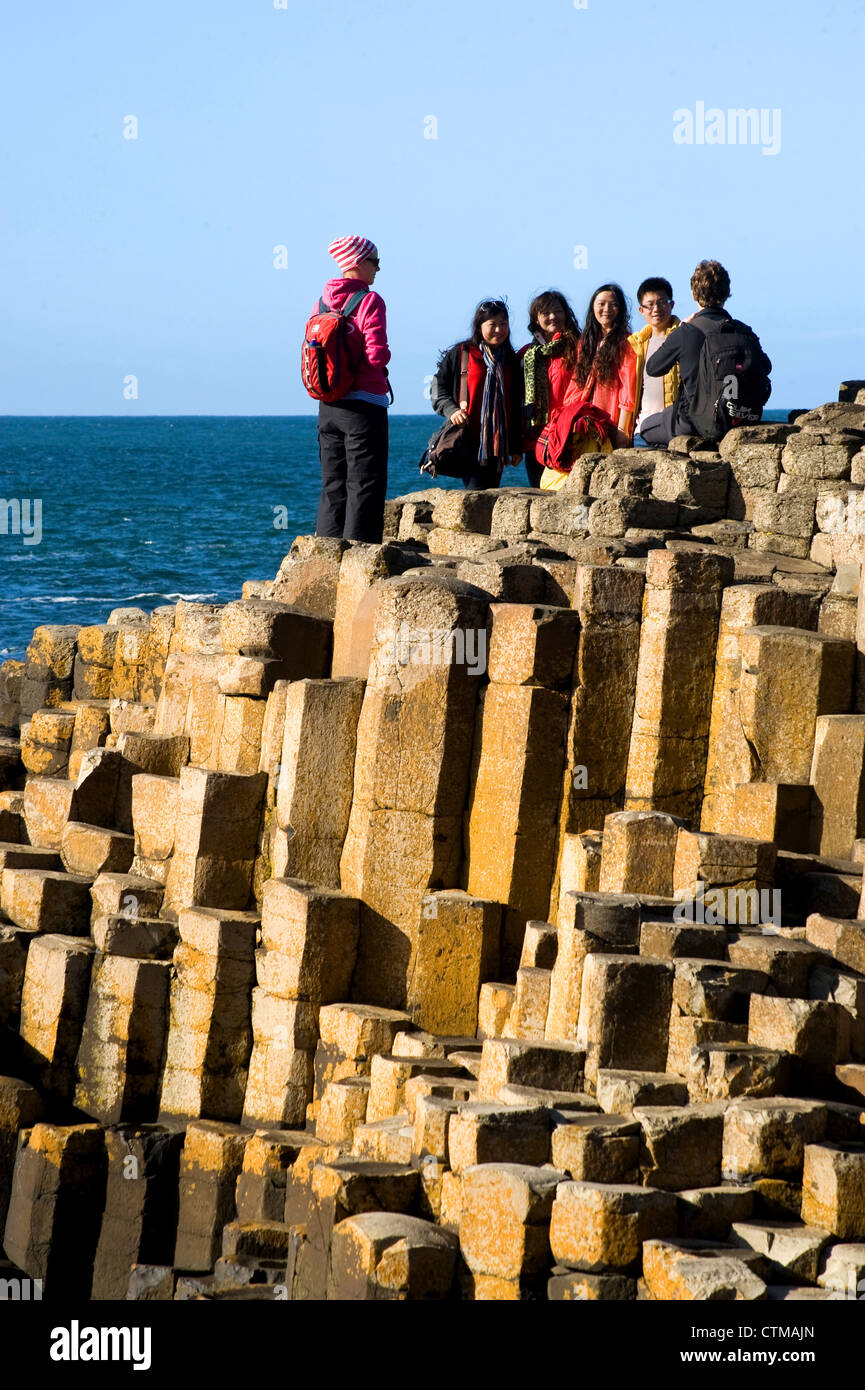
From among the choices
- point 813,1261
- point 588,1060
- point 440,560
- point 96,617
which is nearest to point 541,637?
point 440,560

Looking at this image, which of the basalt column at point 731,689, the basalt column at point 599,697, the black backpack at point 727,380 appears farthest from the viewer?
the black backpack at point 727,380

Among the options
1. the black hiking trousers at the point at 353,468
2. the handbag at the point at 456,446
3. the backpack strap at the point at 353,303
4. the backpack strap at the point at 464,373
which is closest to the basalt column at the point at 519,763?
the black hiking trousers at the point at 353,468

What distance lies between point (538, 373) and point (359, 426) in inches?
89.6

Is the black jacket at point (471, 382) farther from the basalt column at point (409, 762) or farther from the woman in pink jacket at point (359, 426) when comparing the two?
the basalt column at point (409, 762)

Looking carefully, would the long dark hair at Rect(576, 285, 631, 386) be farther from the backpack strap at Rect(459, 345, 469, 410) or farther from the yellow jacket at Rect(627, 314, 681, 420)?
the backpack strap at Rect(459, 345, 469, 410)

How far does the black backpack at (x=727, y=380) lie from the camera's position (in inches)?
571

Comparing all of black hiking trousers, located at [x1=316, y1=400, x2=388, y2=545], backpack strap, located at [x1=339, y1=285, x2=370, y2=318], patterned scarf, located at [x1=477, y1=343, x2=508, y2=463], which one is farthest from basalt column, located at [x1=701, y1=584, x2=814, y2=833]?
patterned scarf, located at [x1=477, y1=343, x2=508, y2=463]

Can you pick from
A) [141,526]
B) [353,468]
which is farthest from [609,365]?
[141,526]

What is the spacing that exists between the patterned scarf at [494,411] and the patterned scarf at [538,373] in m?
0.30

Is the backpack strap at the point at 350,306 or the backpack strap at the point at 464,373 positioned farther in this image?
the backpack strap at the point at 464,373

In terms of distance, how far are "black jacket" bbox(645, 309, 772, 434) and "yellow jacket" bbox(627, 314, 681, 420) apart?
17.7 inches

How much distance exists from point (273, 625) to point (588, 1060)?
4.25 metres

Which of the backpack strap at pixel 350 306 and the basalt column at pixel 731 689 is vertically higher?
the backpack strap at pixel 350 306

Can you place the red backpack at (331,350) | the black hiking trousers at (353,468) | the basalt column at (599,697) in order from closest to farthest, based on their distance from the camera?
the basalt column at (599,697) < the red backpack at (331,350) < the black hiking trousers at (353,468)
